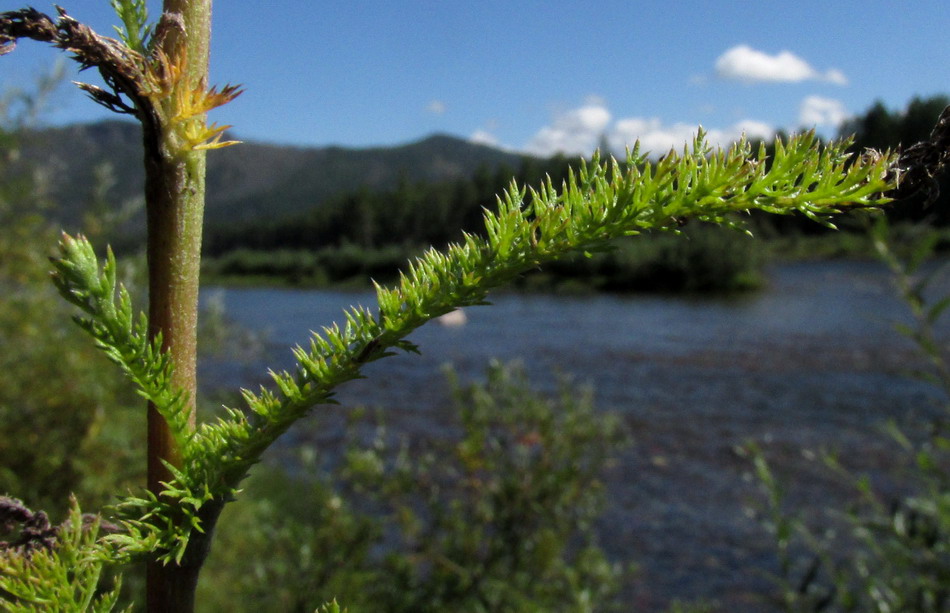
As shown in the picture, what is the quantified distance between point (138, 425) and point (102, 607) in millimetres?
3969

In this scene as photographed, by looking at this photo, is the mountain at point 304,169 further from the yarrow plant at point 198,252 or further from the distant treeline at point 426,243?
the yarrow plant at point 198,252

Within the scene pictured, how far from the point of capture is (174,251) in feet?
1.82

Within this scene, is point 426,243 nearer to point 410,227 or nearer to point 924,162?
point 410,227

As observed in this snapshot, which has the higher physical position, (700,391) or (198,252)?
(198,252)

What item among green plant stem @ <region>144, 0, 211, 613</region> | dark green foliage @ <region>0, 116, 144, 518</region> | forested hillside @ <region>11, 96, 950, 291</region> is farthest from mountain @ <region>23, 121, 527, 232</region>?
green plant stem @ <region>144, 0, 211, 613</region>

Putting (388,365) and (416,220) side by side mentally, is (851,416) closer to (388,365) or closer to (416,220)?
(388,365)

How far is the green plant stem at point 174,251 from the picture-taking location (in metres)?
0.55

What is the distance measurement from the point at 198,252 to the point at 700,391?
1279 cm

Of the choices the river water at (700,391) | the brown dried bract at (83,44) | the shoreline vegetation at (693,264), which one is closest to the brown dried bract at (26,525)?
the brown dried bract at (83,44)

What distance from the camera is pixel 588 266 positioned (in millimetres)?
32375

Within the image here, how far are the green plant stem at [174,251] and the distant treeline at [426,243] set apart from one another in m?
16.4

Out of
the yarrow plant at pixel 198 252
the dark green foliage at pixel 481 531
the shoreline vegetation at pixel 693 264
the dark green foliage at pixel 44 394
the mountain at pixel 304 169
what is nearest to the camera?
the yarrow plant at pixel 198 252

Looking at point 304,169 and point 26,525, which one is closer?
point 26,525

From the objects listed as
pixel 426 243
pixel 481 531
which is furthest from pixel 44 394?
pixel 426 243
